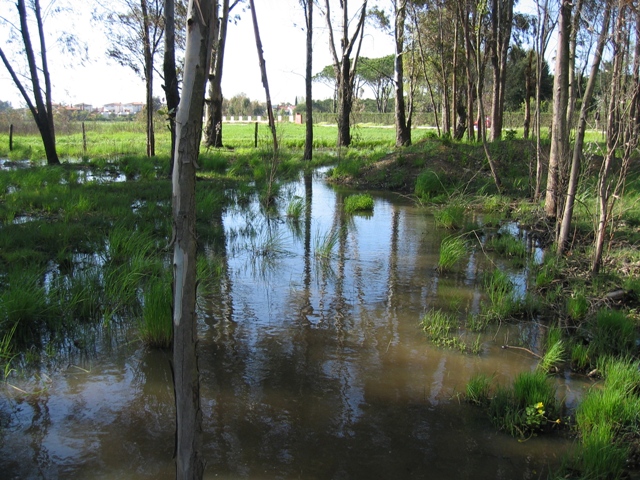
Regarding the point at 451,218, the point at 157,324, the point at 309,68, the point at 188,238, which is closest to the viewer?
the point at 188,238

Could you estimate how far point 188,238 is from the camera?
2.33 metres

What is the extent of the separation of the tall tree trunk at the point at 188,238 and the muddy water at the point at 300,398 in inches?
43.1

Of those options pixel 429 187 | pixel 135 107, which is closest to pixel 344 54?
pixel 429 187

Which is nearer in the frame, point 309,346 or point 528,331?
point 309,346

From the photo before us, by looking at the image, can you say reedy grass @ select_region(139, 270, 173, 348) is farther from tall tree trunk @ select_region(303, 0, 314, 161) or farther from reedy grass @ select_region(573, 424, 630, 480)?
tall tree trunk @ select_region(303, 0, 314, 161)

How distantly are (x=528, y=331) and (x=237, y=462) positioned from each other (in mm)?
3444

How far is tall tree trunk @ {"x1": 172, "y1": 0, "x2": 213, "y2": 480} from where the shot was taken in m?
2.17

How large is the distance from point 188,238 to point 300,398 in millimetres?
2281

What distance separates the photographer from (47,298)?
5426 millimetres

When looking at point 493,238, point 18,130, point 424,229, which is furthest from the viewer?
point 18,130

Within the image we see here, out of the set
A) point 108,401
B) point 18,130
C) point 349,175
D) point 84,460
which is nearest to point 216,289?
point 108,401

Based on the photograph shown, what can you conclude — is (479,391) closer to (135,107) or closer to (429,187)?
(429,187)

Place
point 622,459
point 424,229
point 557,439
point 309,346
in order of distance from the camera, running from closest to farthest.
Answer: point 622,459 < point 557,439 < point 309,346 < point 424,229

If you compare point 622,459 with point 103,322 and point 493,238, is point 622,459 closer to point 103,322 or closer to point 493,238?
point 103,322
